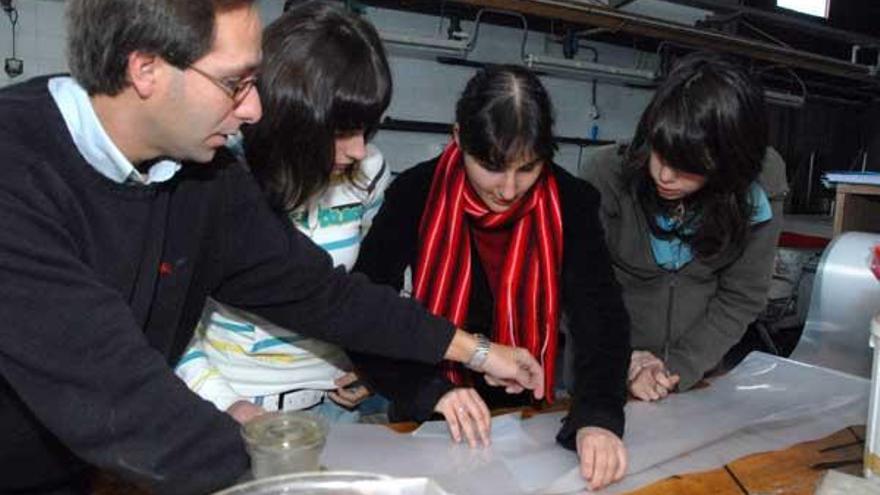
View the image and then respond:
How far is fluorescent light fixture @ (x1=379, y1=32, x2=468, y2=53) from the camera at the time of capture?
2775mm

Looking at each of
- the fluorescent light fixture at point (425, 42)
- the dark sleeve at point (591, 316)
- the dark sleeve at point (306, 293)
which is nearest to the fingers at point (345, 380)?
the dark sleeve at point (306, 293)

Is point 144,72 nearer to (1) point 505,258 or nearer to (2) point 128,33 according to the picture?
(2) point 128,33

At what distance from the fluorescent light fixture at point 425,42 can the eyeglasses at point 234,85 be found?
80.3 inches

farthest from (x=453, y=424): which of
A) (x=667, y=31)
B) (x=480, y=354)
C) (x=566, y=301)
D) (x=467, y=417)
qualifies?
(x=667, y=31)

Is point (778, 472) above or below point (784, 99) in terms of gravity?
below

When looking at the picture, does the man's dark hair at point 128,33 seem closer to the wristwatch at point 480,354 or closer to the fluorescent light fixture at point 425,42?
the wristwatch at point 480,354

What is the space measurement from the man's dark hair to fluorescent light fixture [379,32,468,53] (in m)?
2.10

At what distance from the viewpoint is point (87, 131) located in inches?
27.8

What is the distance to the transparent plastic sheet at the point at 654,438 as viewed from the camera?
0.93 metres

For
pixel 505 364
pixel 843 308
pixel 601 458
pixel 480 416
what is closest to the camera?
pixel 601 458

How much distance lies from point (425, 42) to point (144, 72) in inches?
89.1

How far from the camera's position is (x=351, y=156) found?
1.01 m

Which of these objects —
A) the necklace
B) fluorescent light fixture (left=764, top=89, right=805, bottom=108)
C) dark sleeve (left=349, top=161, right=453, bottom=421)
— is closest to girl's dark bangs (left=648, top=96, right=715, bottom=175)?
the necklace

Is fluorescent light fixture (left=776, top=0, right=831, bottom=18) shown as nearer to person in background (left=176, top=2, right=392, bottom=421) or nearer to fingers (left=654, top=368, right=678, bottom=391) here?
fingers (left=654, top=368, right=678, bottom=391)
